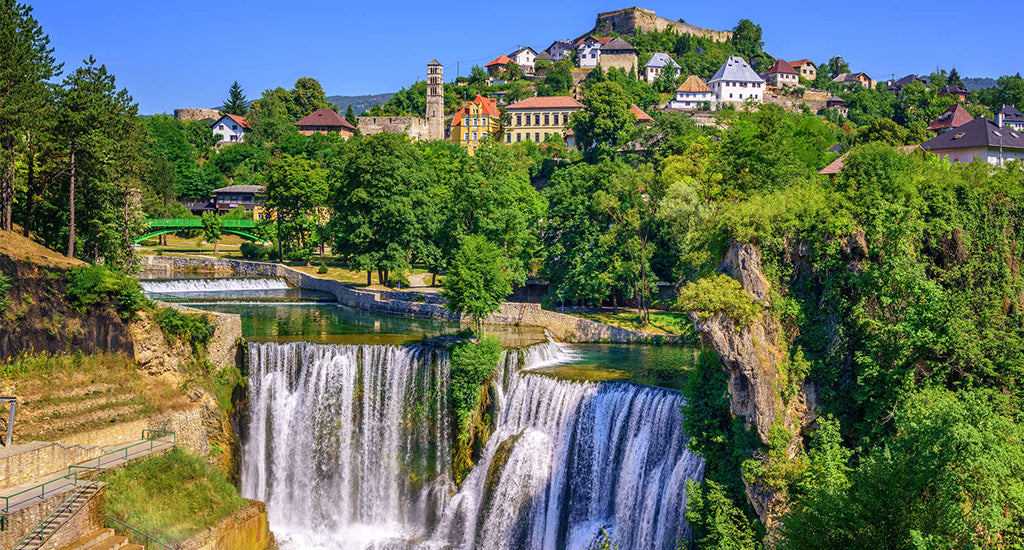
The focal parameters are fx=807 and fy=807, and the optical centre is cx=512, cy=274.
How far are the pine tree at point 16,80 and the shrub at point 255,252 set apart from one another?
31660 mm

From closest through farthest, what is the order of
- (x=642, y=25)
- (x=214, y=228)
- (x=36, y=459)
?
(x=36, y=459), (x=214, y=228), (x=642, y=25)

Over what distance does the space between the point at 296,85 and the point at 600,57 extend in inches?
1969

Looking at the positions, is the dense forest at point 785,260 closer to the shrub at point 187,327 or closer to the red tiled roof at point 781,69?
the shrub at point 187,327

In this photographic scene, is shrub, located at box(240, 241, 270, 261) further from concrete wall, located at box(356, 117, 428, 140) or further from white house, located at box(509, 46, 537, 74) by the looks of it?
white house, located at box(509, 46, 537, 74)

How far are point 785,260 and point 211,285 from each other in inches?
1663

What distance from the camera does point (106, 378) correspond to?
3072 centimetres

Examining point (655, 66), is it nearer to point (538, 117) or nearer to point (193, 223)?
point (538, 117)

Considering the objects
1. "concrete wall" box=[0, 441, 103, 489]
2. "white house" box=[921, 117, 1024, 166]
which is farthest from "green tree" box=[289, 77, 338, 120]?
"concrete wall" box=[0, 441, 103, 489]

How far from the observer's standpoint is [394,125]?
376ft

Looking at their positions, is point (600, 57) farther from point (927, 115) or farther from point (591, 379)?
point (591, 379)

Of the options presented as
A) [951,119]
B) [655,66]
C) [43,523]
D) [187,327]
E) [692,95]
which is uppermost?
[655,66]

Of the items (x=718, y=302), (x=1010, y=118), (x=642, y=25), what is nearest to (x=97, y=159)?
(x=718, y=302)

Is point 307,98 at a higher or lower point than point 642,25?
lower

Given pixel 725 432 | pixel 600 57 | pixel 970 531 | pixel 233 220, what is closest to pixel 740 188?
pixel 725 432
